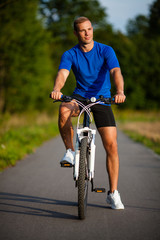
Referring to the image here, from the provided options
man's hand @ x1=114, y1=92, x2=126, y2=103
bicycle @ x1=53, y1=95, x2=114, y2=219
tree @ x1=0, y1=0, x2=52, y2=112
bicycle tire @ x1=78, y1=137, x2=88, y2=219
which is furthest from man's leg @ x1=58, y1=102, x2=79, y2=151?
tree @ x1=0, y1=0, x2=52, y2=112

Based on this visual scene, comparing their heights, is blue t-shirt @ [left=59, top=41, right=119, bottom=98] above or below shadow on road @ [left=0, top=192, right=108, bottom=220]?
above

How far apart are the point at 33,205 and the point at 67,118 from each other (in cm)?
121

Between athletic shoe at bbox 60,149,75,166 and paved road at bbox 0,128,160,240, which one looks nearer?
paved road at bbox 0,128,160,240

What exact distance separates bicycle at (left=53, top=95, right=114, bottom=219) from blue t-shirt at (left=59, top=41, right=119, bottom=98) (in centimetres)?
21

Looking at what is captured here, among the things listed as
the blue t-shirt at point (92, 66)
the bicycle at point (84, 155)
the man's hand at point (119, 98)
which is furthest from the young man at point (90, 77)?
the man's hand at point (119, 98)

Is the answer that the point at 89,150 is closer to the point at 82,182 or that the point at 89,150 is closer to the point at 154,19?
the point at 82,182

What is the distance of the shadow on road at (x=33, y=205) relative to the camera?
4249 mm

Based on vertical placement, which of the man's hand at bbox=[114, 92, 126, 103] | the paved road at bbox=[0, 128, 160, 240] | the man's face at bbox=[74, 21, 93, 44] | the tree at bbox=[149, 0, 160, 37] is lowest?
the paved road at bbox=[0, 128, 160, 240]

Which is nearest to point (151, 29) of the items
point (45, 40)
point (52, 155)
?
point (45, 40)

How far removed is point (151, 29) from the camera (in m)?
61.9

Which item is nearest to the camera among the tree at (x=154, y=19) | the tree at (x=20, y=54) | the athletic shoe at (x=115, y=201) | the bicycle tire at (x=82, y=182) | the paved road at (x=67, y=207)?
the paved road at (x=67, y=207)

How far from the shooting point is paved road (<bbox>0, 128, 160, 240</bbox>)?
355 centimetres

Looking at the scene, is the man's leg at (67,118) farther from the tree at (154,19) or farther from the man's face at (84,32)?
the tree at (154,19)

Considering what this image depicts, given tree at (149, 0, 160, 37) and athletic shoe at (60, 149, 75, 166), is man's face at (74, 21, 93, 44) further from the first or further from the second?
tree at (149, 0, 160, 37)
